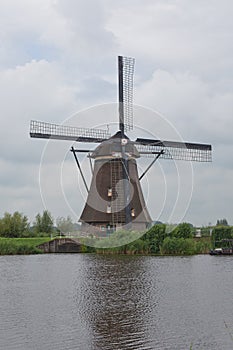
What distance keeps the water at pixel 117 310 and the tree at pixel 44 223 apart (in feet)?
92.8

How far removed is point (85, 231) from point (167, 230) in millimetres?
4990

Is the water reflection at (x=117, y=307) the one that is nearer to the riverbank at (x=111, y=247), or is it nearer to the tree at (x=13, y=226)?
the riverbank at (x=111, y=247)

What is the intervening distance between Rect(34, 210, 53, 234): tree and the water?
92.8 feet

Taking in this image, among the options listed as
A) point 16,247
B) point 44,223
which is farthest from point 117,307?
point 44,223

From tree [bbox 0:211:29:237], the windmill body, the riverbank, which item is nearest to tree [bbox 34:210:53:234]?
tree [bbox 0:211:29:237]

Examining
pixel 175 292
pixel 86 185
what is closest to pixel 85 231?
pixel 86 185

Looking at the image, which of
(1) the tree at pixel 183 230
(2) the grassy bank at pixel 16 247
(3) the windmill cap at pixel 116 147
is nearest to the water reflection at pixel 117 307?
(1) the tree at pixel 183 230

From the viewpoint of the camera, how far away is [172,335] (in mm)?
9688

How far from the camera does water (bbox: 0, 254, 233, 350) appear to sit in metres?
9.28

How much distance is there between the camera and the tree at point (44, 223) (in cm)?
4853

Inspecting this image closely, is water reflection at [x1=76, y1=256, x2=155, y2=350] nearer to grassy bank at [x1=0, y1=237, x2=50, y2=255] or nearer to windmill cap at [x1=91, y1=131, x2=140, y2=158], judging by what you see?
windmill cap at [x1=91, y1=131, x2=140, y2=158]

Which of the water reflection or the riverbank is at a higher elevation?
the riverbank

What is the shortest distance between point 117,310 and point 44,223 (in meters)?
37.6

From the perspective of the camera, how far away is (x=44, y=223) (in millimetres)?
49062
